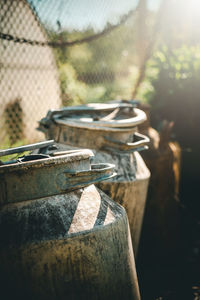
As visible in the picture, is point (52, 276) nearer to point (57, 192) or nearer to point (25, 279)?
point (25, 279)

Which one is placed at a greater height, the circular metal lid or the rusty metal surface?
the circular metal lid

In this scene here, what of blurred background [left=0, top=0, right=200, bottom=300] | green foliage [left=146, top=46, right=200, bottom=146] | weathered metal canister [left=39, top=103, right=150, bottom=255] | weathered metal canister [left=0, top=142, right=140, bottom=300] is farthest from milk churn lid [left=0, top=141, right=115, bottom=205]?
green foliage [left=146, top=46, right=200, bottom=146]

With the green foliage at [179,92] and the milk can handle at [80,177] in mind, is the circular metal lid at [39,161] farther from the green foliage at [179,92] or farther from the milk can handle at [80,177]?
the green foliage at [179,92]

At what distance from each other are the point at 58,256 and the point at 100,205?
0.34m

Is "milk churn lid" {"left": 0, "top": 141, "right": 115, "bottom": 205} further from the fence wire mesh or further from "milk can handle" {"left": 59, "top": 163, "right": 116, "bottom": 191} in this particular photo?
the fence wire mesh

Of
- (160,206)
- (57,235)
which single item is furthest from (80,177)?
(160,206)

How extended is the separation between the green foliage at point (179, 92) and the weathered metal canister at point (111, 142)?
2.28 m

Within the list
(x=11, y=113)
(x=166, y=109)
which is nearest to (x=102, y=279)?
(x=11, y=113)

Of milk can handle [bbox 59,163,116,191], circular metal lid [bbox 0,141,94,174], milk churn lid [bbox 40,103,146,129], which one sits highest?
milk churn lid [bbox 40,103,146,129]

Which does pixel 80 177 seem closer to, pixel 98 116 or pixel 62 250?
pixel 62 250

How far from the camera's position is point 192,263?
2773 millimetres

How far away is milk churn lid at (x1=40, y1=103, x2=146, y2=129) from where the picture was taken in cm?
194

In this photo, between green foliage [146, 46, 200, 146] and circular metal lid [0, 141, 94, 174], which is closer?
circular metal lid [0, 141, 94, 174]

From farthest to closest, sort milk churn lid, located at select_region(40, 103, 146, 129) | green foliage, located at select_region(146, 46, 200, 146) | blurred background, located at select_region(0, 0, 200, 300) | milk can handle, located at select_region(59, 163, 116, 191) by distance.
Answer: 1. green foliage, located at select_region(146, 46, 200, 146)
2. blurred background, located at select_region(0, 0, 200, 300)
3. milk churn lid, located at select_region(40, 103, 146, 129)
4. milk can handle, located at select_region(59, 163, 116, 191)
